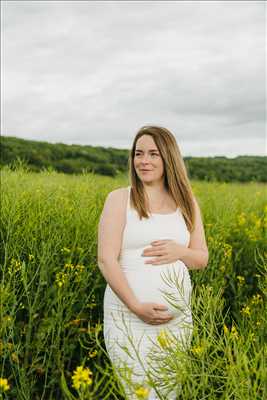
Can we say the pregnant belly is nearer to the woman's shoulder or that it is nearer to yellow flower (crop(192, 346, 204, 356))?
the woman's shoulder

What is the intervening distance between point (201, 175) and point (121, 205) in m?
10.7

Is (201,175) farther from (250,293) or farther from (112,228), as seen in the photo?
(112,228)

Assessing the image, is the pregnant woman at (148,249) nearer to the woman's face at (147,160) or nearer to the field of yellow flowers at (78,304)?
the woman's face at (147,160)

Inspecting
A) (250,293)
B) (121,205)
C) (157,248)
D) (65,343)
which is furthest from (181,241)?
(250,293)

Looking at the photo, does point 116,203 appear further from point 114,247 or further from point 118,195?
point 114,247

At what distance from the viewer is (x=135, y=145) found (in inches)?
112

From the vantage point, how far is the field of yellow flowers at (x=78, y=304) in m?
→ 1.97

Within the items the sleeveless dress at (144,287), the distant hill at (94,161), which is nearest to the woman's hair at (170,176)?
the sleeveless dress at (144,287)

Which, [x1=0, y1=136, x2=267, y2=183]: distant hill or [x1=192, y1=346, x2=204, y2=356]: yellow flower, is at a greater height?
[x1=0, y1=136, x2=267, y2=183]: distant hill

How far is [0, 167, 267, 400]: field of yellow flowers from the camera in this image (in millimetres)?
1975

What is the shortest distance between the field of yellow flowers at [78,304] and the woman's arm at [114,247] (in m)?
0.27

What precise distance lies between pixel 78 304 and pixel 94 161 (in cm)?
1131

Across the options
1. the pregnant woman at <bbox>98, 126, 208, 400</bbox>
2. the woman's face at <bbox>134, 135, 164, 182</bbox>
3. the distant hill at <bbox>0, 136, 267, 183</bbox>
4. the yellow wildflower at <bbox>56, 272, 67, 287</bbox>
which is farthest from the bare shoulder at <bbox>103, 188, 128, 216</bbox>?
the distant hill at <bbox>0, 136, 267, 183</bbox>

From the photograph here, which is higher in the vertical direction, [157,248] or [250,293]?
[157,248]
